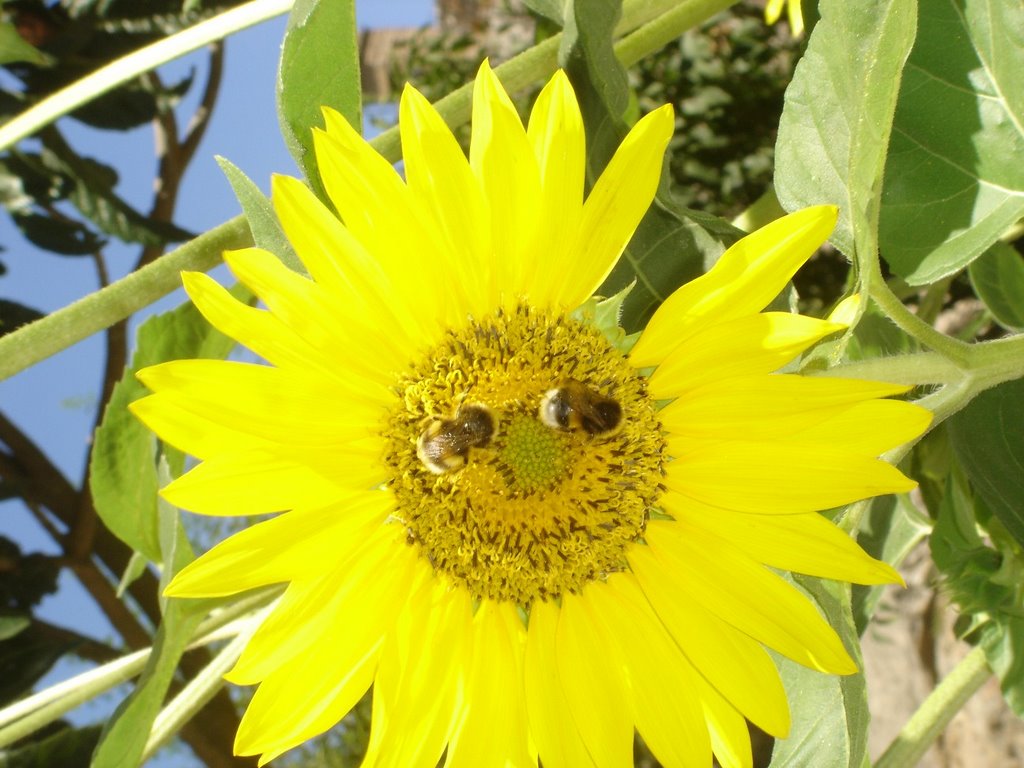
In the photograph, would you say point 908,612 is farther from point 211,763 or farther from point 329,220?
point 329,220

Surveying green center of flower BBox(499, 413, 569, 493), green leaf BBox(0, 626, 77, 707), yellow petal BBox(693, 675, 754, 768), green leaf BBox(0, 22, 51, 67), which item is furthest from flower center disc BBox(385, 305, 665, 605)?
green leaf BBox(0, 626, 77, 707)

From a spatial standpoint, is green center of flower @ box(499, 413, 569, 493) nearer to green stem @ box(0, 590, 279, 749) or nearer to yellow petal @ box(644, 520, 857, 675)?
yellow petal @ box(644, 520, 857, 675)

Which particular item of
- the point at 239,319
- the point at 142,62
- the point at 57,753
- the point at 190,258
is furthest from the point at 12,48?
the point at 57,753

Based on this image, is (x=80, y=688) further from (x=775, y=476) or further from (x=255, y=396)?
(x=775, y=476)

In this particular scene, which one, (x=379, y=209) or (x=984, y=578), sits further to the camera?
(x=984, y=578)

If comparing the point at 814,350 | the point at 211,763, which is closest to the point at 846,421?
the point at 814,350

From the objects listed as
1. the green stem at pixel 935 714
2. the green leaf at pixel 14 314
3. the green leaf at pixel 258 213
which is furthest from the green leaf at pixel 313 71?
the green leaf at pixel 14 314

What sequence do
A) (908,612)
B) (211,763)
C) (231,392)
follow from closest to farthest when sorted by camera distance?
(231,392)
(211,763)
(908,612)
